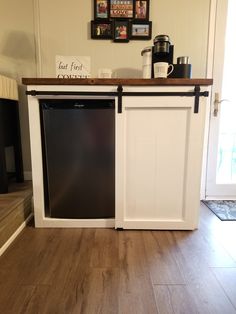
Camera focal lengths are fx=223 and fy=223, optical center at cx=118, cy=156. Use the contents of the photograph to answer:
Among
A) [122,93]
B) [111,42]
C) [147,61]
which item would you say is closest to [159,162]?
[122,93]

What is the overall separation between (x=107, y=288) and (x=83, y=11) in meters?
2.12

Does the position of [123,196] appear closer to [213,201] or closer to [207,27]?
[213,201]

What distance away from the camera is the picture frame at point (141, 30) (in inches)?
77.3

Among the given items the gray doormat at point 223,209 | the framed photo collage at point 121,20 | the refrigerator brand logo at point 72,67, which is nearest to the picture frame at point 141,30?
the framed photo collage at point 121,20

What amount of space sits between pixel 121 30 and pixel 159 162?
1.27 metres

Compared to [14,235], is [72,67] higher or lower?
higher

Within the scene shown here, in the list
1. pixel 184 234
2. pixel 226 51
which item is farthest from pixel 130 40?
pixel 184 234

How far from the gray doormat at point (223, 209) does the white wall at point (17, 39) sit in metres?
2.03

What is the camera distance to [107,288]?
1023 mm

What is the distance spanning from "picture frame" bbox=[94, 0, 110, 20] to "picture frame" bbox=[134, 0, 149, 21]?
0.80 feet

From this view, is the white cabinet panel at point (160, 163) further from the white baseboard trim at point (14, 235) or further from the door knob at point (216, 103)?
the door knob at point (216, 103)

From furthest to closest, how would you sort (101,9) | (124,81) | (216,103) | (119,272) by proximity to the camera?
(216,103) < (101,9) < (124,81) < (119,272)

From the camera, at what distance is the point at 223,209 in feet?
6.44

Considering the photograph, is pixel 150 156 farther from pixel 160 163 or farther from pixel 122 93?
pixel 122 93
